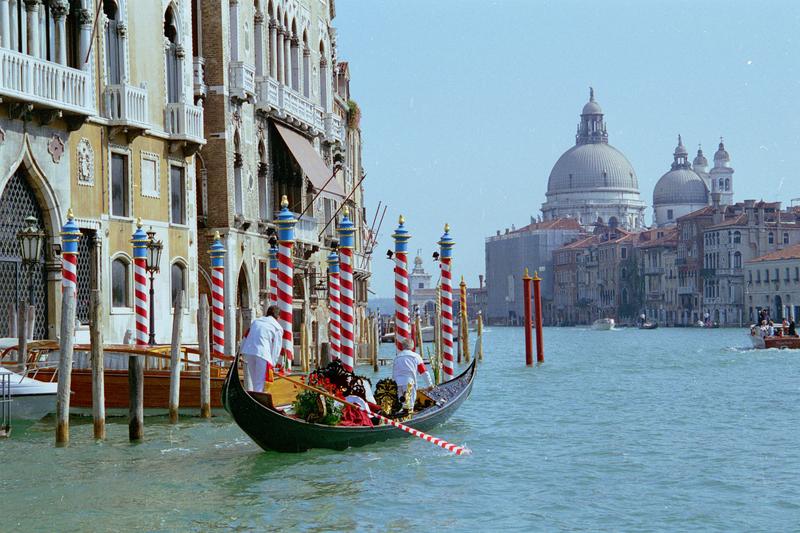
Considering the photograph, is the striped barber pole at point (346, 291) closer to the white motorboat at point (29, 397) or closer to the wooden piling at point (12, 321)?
the wooden piling at point (12, 321)

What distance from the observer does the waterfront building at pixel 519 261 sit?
120 m

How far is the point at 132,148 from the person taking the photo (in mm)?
20156

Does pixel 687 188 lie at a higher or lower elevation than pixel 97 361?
higher

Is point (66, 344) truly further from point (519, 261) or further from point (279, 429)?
point (519, 261)

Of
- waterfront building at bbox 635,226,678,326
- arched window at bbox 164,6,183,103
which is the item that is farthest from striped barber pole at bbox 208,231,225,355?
waterfront building at bbox 635,226,678,326

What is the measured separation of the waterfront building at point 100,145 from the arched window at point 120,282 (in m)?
0.02

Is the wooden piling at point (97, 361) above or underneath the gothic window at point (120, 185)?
underneath

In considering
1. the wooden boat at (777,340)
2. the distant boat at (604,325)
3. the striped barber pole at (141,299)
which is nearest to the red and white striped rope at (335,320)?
the striped barber pole at (141,299)

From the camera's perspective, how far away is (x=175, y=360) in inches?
592

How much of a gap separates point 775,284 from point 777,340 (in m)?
43.7

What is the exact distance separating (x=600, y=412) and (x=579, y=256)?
97.9 meters

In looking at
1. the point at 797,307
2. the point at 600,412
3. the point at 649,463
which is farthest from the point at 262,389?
the point at 797,307

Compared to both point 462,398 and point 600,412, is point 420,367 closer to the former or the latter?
point 462,398

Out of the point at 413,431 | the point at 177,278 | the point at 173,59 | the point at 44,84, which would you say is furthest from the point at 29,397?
the point at 173,59
